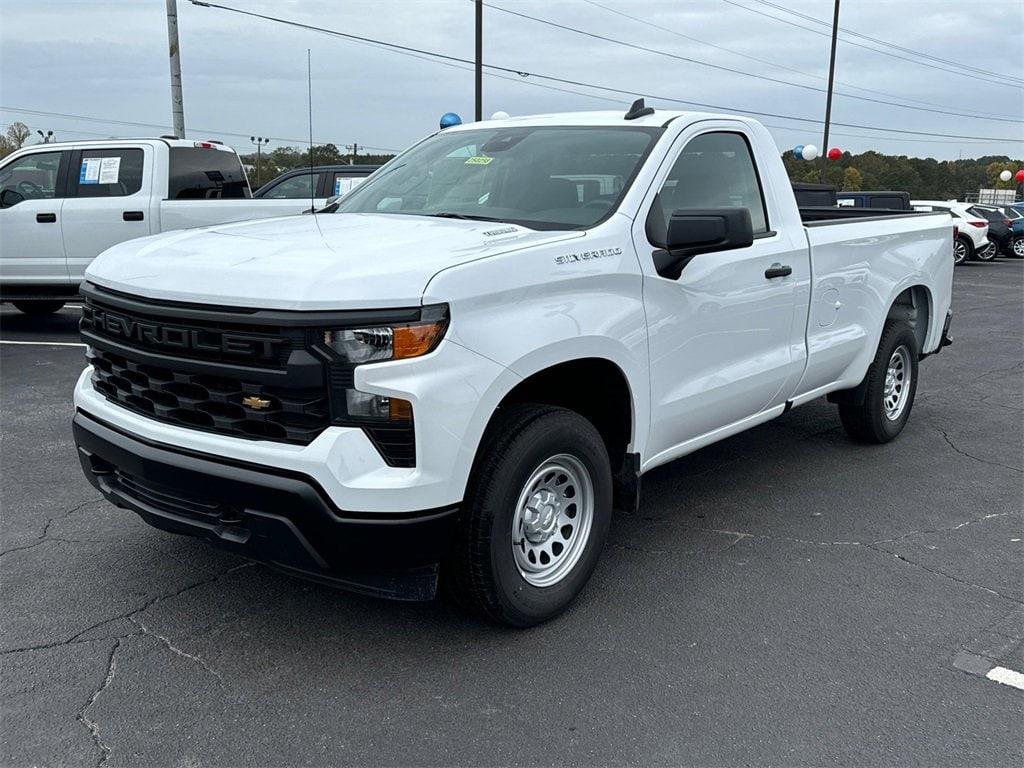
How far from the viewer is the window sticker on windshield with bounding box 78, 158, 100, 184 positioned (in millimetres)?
10320

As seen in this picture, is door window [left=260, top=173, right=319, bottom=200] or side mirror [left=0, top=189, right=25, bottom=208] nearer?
side mirror [left=0, top=189, right=25, bottom=208]

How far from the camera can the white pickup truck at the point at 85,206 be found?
10.2 meters

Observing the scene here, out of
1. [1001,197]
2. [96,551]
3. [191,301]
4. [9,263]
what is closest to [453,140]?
[191,301]

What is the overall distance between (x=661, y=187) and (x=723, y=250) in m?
0.40

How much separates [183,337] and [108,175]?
26.8 feet

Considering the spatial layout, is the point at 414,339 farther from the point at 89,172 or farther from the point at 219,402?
the point at 89,172

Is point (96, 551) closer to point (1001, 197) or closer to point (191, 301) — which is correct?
point (191, 301)

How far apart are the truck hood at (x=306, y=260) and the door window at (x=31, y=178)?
7.67 meters

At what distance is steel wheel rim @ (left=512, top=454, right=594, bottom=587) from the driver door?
8.46 metres

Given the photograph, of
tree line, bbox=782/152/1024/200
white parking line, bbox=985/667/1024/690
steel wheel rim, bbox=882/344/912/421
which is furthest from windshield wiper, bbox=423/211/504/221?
tree line, bbox=782/152/1024/200

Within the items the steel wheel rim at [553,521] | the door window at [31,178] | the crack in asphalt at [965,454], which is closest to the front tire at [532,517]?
the steel wheel rim at [553,521]

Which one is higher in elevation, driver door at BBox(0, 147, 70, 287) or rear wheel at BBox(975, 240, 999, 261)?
driver door at BBox(0, 147, 70, 287)

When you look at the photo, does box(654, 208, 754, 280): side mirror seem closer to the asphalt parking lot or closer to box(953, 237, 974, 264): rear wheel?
the asphalt parking lot

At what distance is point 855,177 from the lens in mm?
78125
